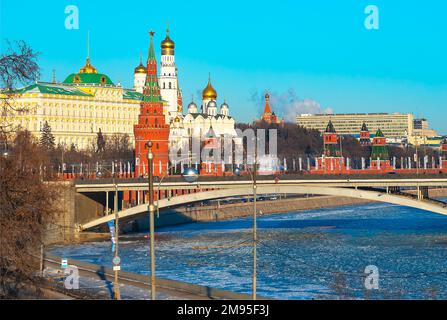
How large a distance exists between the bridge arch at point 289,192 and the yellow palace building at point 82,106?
70596 mm

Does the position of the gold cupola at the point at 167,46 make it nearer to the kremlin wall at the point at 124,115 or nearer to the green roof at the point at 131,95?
the kremlin wall at the point at 124,115

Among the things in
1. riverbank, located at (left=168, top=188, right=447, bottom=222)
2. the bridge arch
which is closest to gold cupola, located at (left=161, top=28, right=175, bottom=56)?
riverbank, located at (left=168, top=188, right=447, bottom=222)

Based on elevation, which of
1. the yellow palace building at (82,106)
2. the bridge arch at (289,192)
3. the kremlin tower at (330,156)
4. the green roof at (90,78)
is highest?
the green roof at (90,78)

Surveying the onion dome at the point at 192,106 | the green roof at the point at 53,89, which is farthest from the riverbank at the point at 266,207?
the onion dome at the point at 192,106

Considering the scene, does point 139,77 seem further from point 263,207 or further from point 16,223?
point 16,223

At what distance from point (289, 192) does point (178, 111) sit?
103m

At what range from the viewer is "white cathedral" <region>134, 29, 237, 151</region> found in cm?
15226

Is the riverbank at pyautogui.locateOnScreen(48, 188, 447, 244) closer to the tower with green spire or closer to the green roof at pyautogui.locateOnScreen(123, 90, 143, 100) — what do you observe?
the tower with green spire

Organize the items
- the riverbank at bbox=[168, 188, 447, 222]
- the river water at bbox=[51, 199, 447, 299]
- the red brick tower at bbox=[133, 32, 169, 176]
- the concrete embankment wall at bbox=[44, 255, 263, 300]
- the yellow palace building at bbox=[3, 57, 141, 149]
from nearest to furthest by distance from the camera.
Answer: the concrete embankment wall at bbox=[44, 255, 263, 300]
the river water at bbox=[51, 199, 447, 299]
the riverbank at bbox=[168, 188, 447, 222]
the red brick tower at bbox=[133, 32, 169, 176]
the yellow palace building at bbox=[3, 57, 141, 149]

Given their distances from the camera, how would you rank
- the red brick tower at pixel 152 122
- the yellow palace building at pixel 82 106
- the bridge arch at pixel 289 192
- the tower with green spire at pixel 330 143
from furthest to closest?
the yellow palace building at pixel 82 106
the tower with green spire at pixel 330 143
the red brick tower at pixel 152 122
the bridge arch at pixel 289 192

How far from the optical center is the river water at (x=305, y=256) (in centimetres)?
4231

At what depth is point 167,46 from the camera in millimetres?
152500

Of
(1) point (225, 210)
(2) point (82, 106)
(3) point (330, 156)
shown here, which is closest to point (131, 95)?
(2) point (82, 106)
